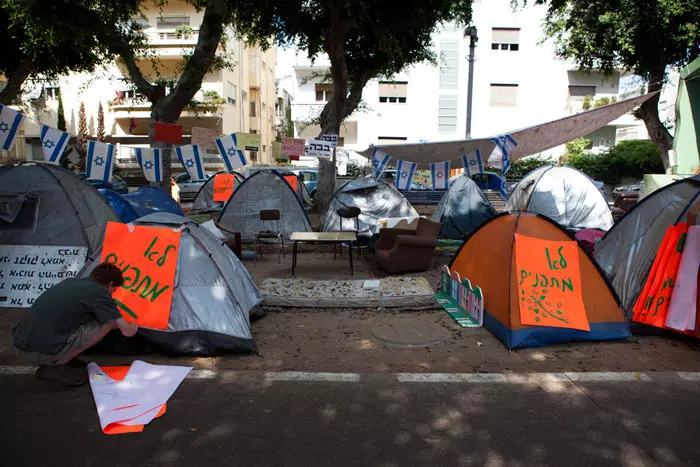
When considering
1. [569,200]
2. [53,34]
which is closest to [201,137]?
[53,34]

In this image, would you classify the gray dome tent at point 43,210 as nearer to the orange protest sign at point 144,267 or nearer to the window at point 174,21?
the orange protest sign at point 144,267

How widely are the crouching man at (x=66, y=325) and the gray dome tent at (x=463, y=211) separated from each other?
329 inches

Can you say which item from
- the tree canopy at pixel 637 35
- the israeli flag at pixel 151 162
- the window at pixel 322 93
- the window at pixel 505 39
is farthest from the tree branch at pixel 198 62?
the window at pixel 505 39

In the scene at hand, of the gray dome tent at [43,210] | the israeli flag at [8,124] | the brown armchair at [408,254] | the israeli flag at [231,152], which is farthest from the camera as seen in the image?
the israeli flag at [231,152]

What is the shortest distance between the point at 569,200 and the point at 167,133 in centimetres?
929

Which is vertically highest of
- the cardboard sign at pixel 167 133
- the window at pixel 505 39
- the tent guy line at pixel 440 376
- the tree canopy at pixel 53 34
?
the window at pixel 505 39

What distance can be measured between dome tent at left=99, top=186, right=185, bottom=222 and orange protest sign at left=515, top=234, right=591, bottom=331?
660 cm

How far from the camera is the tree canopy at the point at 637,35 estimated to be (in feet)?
47.2

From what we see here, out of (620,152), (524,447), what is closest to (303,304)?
(524,447)

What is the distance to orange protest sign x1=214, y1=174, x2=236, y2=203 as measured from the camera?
14945 mm

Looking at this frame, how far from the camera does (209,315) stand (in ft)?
15.6

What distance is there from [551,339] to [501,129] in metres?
27.5

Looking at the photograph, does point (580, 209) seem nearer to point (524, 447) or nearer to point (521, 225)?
point (521, 225)

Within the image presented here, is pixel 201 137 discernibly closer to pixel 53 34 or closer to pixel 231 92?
pixel 53 34
